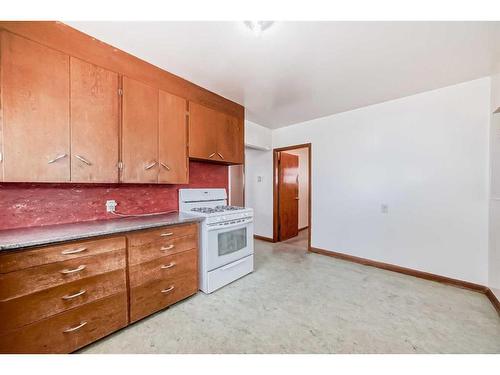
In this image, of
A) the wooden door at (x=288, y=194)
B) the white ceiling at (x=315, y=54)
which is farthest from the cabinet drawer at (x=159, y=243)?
the wooden door at (x=288, y=194)

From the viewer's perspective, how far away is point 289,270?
9.20 feet

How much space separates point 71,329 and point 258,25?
8.09 ft

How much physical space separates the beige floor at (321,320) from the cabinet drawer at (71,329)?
121 mm

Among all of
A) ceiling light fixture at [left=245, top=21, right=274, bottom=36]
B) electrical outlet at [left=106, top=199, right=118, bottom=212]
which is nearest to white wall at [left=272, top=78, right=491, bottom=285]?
ceiling light fixture at [left=245, top=21, right=274, bottom=36]

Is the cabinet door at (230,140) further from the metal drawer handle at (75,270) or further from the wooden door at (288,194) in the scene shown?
the metal drawer handle at (75,270)

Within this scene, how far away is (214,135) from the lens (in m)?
2.54

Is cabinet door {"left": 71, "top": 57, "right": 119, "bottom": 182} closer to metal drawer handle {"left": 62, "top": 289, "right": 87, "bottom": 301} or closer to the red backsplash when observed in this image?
the red backsplash

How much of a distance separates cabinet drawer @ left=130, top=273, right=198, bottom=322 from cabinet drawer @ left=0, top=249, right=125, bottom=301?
1.03 ft

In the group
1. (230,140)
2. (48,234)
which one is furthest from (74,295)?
(230,140)

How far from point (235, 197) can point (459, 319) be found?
11.6 feet

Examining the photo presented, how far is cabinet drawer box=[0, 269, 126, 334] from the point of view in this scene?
3.63ft

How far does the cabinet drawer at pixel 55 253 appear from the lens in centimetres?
110
